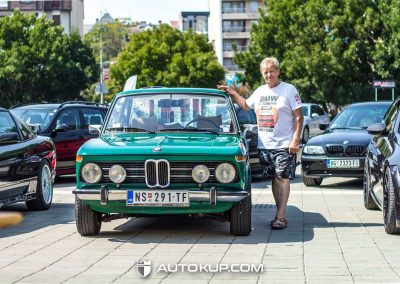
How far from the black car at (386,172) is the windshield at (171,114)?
177 cm

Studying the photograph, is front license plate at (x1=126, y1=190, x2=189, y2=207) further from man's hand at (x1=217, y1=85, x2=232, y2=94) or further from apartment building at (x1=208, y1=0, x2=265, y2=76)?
apartment building at (x1=208, y1=0, x2=265, y2=76)

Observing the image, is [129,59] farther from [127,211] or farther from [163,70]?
[127,211]

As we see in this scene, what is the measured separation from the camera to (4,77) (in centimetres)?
5519

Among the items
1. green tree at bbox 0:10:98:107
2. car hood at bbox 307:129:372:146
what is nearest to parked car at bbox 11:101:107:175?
car hood at bbox 307:129:372:146

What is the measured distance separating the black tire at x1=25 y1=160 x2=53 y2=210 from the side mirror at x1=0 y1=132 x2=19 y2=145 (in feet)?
2.12

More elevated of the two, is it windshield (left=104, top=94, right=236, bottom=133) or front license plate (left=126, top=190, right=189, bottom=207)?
windshield (left=104, top=94, right=236, bottom=133)

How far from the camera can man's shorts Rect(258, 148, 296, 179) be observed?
9.48 meters

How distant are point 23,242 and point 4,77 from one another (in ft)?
157

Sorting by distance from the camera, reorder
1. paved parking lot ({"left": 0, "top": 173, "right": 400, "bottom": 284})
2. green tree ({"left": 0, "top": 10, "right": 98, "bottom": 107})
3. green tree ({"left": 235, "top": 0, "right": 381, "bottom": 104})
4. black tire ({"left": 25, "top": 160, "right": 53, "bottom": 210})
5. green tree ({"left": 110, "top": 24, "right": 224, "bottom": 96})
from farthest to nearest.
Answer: green tree ({"left": 110, "top": 24, "right": 224, "bottom": 96})
green tree ({"left": 0, "top": 10, "right": 98, "bottom": 107})
green tree ({"left": 235, "top": 0, "right": 381, "bottom": 104})
black tire ({"left": 25, "top": 160, "right": 53, "bottom": 210})
paved parking lot ({"left": 0, "top": 173, "right": 400, "bottom": 284})

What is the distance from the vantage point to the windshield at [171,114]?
968 centimetres

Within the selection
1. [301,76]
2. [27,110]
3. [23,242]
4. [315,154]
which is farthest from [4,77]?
[23,242]

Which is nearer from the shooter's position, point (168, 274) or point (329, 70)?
Answer: point (168, 274)

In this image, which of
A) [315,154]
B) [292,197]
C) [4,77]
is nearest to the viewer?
[292,197]

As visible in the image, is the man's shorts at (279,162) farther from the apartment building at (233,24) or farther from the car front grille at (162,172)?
the apartment building at (233,24)
